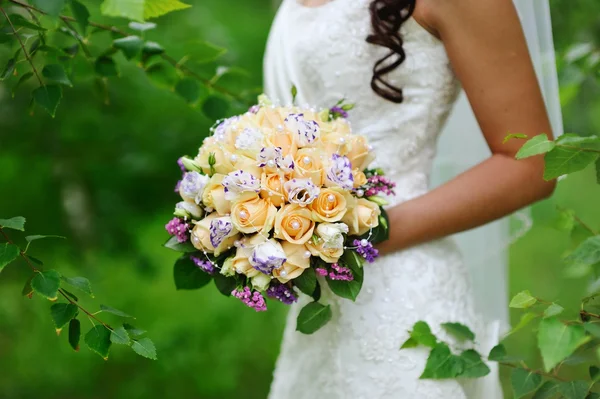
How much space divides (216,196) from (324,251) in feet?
0.70

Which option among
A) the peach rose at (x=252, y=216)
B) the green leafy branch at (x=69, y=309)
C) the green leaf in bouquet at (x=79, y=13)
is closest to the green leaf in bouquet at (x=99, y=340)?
the green leafy branch at (x=69, y=309)

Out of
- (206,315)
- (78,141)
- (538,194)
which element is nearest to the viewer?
(538,194)

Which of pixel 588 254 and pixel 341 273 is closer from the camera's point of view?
pixel 588 254

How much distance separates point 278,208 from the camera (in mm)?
1251

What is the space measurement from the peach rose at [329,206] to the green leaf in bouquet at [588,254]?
1.23ft

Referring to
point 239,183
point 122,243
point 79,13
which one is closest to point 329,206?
point 239,183

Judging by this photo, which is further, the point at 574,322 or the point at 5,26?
the point at 5,26

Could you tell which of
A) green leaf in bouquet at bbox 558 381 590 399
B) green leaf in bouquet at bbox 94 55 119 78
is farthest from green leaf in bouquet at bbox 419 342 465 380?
green leaf in bouquet at bbox 94 55 119 78

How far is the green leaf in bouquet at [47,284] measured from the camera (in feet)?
3.47

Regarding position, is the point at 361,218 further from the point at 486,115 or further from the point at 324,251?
the point at 486,115

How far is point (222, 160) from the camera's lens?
4.19ft

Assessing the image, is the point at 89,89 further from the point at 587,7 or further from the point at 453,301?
the point at 453,301

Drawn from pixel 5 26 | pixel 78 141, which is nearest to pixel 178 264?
pixel 5 26

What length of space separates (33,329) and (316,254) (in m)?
3.44
